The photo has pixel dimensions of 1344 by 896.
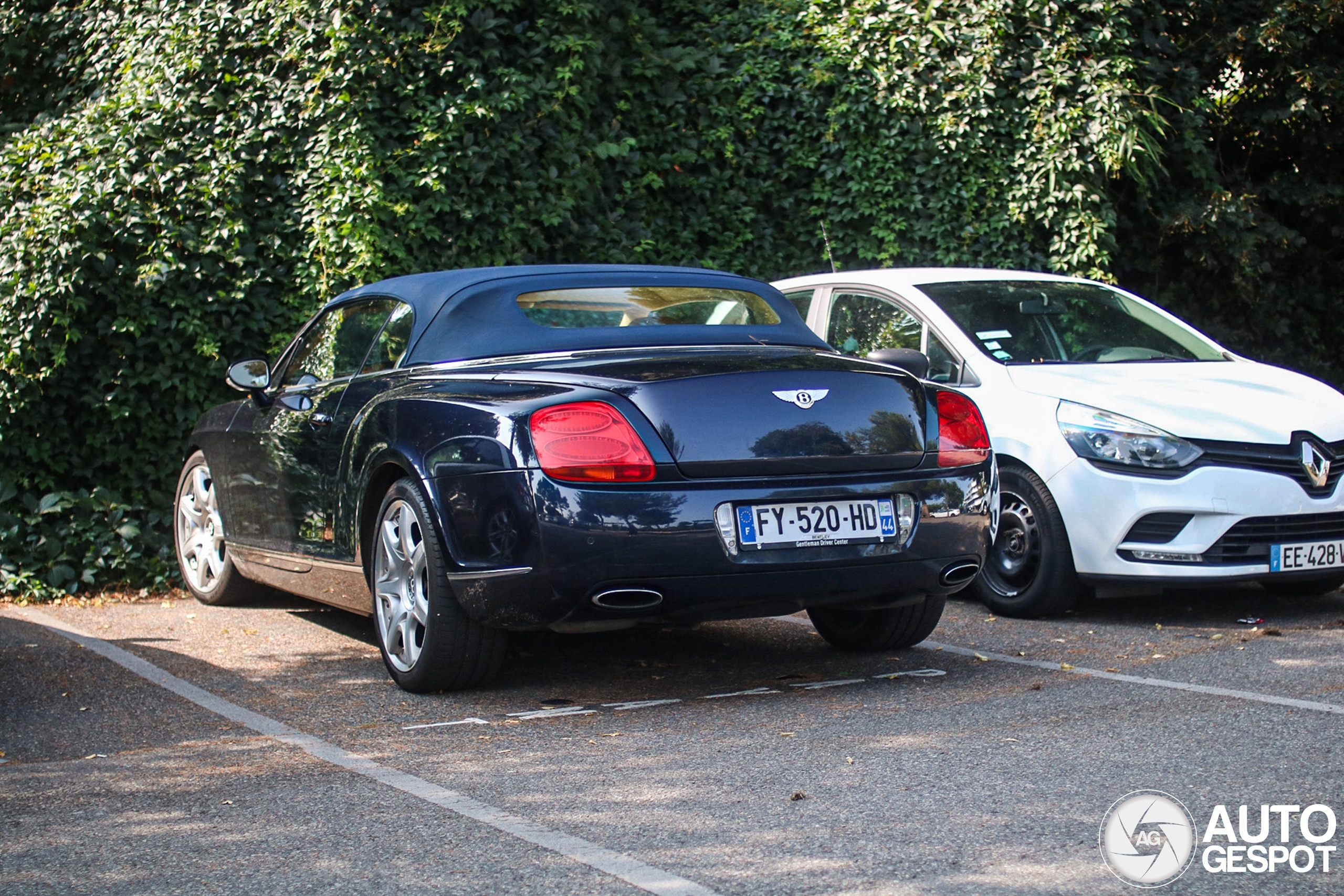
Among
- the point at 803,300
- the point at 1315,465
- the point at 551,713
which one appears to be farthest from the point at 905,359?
the point at 551,713

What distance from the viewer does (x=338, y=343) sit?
6.42 m

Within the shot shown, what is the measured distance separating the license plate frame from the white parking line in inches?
39.9

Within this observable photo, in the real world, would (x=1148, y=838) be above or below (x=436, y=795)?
below

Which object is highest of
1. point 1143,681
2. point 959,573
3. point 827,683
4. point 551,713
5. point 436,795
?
point 959,573

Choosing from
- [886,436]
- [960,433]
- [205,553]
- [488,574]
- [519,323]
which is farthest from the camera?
[205,553]

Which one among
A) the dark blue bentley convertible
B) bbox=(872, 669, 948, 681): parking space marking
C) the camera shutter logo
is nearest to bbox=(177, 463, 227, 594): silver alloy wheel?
the dark blue bentley convertible

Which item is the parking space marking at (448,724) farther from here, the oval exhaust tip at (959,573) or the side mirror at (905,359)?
the side mirror at (905,359)

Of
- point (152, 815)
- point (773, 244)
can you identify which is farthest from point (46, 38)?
point (152, 815)

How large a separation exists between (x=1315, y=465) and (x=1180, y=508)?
2.28ft

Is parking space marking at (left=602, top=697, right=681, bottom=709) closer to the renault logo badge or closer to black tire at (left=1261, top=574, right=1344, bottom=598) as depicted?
the renault logo badge

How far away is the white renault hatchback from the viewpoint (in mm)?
6289

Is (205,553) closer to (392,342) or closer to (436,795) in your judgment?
(392,342)

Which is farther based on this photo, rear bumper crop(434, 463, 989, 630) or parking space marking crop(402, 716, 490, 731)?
parking space marking crop(402, 716, 490, 731)

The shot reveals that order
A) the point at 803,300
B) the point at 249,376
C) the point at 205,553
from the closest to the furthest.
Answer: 1. the point at 249,376
2. the point at 205,553
3. the point at 803,300
